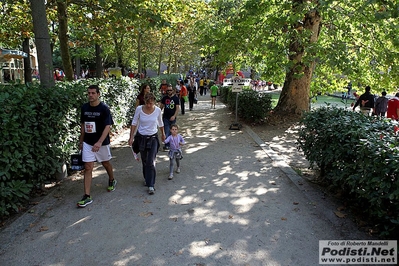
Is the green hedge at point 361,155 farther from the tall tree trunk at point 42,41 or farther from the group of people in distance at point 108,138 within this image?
the tall tree trunk at point 42,41

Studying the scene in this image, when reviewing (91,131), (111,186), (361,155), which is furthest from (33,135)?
(361,155)

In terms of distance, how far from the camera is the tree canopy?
7.97m

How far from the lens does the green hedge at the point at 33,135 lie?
3.97 metres

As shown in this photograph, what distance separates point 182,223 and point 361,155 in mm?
2538

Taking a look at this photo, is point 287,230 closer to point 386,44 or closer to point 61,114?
point 61,114

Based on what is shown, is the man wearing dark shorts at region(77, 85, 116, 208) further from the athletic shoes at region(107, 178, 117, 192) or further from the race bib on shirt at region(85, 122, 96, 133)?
the athletic shoes at region(107, 178, 117, 192)

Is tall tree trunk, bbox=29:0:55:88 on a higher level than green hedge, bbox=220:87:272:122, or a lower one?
higher

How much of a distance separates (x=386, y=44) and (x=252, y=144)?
6452 millimetres

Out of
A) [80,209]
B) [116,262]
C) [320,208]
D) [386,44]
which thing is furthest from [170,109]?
[386,44]

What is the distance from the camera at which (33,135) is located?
15.0 feet

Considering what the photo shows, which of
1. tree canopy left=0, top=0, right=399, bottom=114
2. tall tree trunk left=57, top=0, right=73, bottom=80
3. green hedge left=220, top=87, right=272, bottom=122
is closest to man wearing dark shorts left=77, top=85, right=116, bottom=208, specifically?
tree canopy left=0, top=0, right=399, bottom=114

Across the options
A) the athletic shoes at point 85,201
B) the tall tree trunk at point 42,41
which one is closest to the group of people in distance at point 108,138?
the athletic shoes at point 85,201

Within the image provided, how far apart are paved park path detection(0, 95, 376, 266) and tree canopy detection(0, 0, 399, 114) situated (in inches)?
151

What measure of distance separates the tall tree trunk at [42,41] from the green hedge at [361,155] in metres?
5.35
